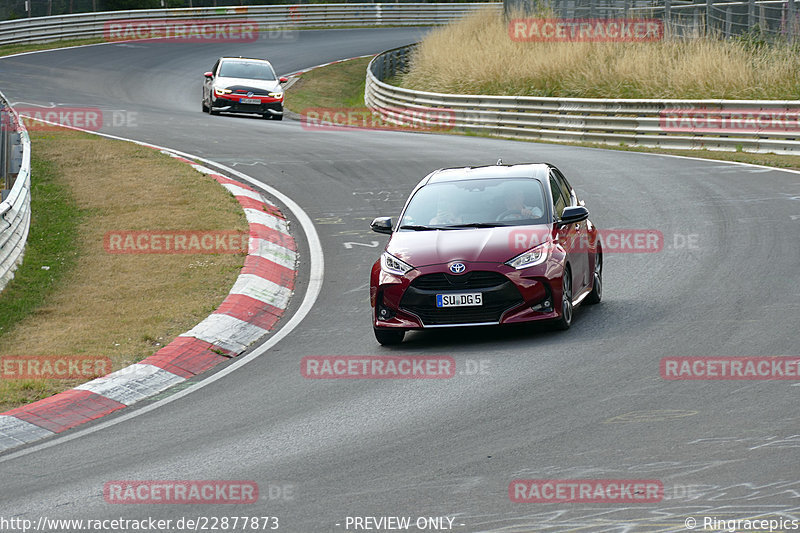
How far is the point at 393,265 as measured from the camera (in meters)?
10.6

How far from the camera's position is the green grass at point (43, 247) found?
12648mm

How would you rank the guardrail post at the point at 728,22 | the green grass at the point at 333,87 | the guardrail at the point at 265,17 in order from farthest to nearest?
the guardrail at the point at 265,17, the green grass at the point at 333,87, the guardrail post at the point at 728,22

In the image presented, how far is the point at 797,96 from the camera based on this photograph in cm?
2605

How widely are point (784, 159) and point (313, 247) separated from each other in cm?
1089

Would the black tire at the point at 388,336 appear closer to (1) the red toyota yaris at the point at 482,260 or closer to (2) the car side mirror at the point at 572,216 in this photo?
(1) the red toyota yaris at the point at 482,260

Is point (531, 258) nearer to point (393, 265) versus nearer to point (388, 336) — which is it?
point (393, 265)

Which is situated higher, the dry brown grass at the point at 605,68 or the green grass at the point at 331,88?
the dry brown grass at the point at 605,68

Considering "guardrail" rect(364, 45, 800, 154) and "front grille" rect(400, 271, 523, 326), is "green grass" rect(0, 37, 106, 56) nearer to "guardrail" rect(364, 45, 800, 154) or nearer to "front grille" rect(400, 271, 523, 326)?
"guardrail" rect(364, 45, 800, 154)


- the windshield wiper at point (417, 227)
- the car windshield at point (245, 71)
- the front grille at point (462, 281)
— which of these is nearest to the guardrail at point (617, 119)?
the car windshield at point (245, 71)

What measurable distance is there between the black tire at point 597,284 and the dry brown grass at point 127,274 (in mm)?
3972

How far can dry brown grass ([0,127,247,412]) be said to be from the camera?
10906mm

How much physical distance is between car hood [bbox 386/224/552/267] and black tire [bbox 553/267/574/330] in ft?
1.38

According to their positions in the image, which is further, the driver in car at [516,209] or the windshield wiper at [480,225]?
the driver in car at [516,209]

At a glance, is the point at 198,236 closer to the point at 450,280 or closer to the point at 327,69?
the point at 450,280
